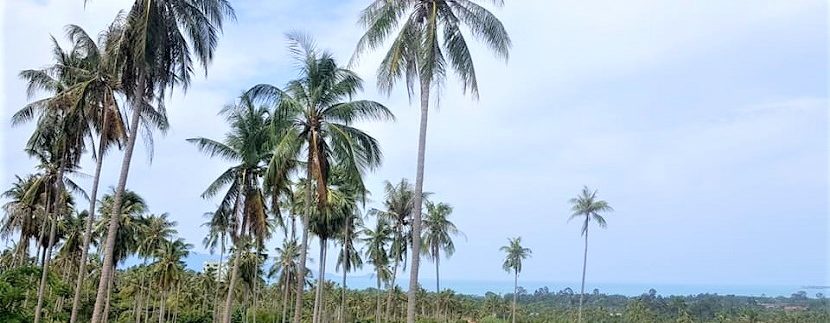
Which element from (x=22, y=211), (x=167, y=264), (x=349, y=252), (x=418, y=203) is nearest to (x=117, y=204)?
(x=418, y=203)

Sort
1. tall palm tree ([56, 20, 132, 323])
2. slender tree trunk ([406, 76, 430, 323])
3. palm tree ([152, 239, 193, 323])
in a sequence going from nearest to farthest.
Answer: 1. slender tree trunk ([406, 76, 430, 323])
2. tall palm tree ([56, 20, 132, 323])
3. palm tree ([152, 239, 193, 323])

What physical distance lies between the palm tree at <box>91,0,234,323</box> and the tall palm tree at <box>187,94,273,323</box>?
4370 mm

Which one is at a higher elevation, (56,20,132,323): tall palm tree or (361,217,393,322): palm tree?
(56,20,132,323): tall palm tree

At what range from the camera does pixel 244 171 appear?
78.4 feet

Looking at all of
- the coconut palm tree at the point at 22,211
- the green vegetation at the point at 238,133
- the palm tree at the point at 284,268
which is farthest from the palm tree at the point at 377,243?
the coconut palm tree at the point at 22,211

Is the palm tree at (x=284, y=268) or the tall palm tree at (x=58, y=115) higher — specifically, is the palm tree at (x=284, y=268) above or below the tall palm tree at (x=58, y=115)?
below

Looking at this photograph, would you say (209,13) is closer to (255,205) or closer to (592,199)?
(255,205)

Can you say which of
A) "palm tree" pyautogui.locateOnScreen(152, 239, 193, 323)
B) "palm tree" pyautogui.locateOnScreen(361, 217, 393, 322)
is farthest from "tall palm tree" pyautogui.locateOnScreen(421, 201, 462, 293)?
"palm tree" pyautogui.locateOnScreen(152, 239, 193, 323)

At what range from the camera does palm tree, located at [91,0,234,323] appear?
17.0 meters

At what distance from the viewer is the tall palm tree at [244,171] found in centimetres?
2348

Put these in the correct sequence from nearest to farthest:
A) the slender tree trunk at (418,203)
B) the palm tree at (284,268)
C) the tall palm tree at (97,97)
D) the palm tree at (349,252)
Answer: the slender tree trunk at (418,203) < the tall palm tree at (97,97) < the palm tree at (349,252) < the palm tree at (284,268)

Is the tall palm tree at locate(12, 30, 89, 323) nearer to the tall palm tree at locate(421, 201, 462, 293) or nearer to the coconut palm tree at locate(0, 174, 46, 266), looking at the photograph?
the coconut palm tree at locate(0, 174, 46, 266)

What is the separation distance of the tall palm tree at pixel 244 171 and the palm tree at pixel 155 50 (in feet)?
14.3

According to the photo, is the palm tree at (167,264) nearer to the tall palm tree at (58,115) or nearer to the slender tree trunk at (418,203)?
the tall palm tree at (58,115)
